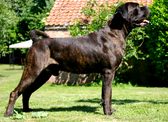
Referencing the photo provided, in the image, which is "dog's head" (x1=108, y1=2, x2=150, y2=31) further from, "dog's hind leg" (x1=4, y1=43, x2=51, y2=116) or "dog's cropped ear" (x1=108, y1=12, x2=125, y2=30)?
"dog's hind leg" (x1=4, y1=43, x2=51, y2=116)

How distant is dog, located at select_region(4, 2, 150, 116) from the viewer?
500 cm

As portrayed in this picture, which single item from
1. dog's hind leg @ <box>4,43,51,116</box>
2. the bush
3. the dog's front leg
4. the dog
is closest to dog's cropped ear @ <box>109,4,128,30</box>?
the dog

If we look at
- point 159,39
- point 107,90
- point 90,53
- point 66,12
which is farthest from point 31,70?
point 66,12

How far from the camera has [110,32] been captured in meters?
5.23

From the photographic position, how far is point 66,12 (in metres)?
14.4

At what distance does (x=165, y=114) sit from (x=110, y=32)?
208 cm

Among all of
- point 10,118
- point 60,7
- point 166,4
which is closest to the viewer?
point 10,118

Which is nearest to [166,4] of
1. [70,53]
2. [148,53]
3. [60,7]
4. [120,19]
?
[148,53]

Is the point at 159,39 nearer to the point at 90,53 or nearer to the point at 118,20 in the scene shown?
the point at 118,20

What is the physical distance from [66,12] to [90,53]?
382 inches

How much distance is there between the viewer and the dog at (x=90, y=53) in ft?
16.4

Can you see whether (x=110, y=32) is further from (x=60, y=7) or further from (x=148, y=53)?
(x=60, y=7)

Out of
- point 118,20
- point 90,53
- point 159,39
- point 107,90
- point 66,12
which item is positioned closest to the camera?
point 107,90

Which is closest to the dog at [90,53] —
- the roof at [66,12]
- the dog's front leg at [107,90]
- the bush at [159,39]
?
the dog's front leg at [107,90]
